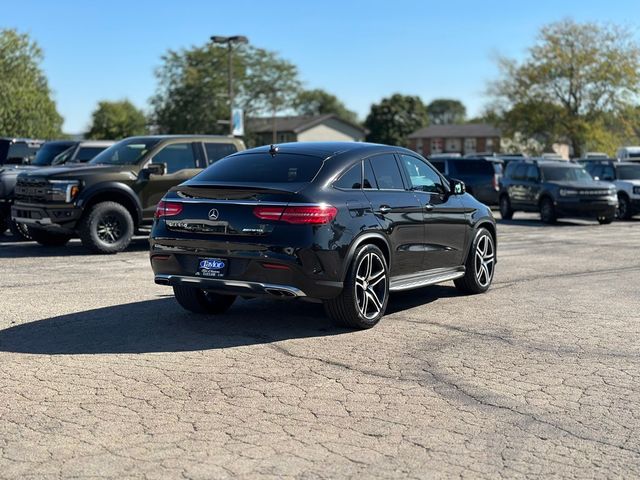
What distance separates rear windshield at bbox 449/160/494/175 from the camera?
28.5m

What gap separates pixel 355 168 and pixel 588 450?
401 cm

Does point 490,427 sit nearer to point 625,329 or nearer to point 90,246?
point 625,329

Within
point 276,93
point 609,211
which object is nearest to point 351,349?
point 609,211

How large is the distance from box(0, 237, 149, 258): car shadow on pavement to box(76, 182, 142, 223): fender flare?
2.97 feet

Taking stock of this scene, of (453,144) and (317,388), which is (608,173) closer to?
(317,388)

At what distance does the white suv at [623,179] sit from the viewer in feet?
83.0

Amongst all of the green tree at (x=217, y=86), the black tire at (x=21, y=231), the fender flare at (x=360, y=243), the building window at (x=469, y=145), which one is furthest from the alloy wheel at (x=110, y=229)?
the building window at (x=469, y=145)

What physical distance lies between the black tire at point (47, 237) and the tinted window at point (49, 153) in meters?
5.62

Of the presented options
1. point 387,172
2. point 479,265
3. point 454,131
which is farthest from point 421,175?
point 454,131

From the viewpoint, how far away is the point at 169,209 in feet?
25.2

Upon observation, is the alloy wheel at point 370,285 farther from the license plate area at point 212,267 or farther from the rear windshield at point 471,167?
the rear windshield at point 471,167

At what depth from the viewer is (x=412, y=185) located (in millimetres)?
8680

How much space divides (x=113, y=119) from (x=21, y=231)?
121791 millimetres

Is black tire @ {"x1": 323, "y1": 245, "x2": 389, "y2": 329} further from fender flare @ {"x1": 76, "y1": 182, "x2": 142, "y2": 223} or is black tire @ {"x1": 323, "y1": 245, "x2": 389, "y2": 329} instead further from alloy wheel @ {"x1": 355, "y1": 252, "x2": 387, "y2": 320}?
fender flare @ {"x1": 76, "y1": 182, "x2": 142, "y2": 223}
